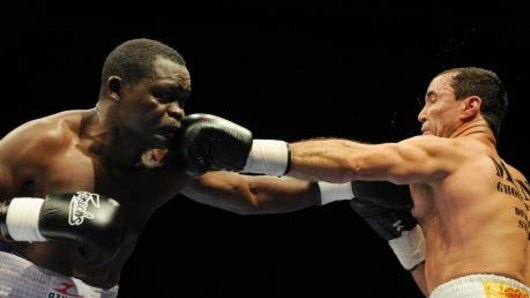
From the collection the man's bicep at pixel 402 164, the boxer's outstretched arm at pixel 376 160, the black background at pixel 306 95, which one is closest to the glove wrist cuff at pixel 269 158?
the boxer's outstretched arm at pixel 376 160

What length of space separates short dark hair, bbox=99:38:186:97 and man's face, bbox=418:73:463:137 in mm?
957

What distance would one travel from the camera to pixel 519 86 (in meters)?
5.87

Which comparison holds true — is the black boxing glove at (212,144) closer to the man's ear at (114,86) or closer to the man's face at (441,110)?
the man's ear at (114,86)

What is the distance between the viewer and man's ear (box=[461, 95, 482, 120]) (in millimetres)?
2830

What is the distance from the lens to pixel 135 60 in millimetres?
2602

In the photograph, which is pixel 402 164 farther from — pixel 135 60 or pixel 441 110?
pixel 135 60

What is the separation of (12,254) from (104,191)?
0.35m

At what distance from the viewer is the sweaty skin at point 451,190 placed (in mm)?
2432

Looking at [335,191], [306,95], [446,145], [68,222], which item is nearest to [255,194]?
[335,191]

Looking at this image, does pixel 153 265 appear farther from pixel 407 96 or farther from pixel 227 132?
pixel 227 132

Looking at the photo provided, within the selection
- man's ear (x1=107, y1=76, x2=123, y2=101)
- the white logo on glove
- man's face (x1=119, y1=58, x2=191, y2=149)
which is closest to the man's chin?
man's face (x1=119, y1=58, x2=191, y2=149)

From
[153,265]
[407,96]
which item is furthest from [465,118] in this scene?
[153,265]

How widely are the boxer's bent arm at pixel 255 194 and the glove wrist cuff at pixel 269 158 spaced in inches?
19.1

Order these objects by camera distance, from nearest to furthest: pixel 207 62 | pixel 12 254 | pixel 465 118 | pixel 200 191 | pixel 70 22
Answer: pixel 12 254, pixel 465 118, pixel 200 191, pixel 70 22, pixel 207 62
